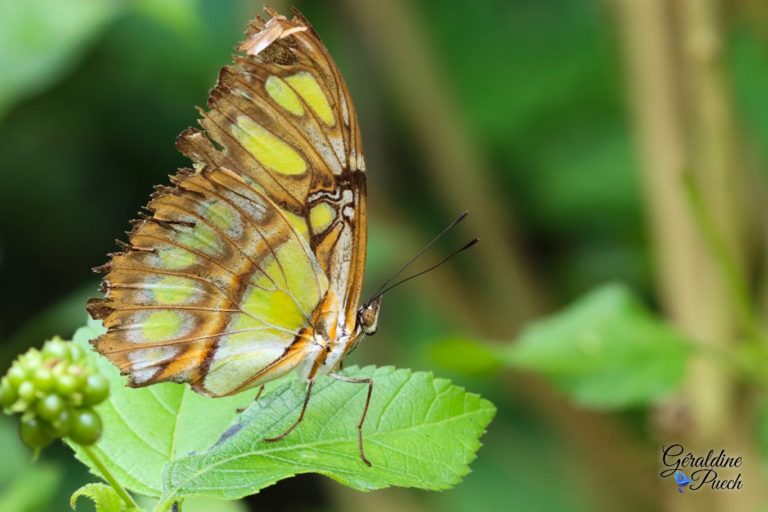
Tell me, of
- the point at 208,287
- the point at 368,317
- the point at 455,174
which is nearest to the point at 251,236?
the point at 208,287

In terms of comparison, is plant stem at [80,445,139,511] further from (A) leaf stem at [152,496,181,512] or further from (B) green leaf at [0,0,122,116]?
(B) green leaf at [0,0,122,116]

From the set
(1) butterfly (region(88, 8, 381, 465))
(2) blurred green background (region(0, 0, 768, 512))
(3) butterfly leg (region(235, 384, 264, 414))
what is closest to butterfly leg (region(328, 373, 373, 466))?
(1) butterfly (region(88, 8, 381, 465))

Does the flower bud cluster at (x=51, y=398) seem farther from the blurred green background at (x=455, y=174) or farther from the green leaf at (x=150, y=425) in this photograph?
the blurred green background at (x=455, y=174)

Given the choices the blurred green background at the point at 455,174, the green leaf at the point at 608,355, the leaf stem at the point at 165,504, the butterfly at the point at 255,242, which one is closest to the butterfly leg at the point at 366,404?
the butterfly at the point at 255,242

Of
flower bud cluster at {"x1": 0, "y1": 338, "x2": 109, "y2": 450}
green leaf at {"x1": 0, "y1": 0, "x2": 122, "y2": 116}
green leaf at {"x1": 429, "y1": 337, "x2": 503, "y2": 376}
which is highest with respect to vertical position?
green leaf at {"x1": 0, "y1": 0, "x2": 122, "y2": 116}

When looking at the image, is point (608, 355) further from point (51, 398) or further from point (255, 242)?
point (51, 398)
